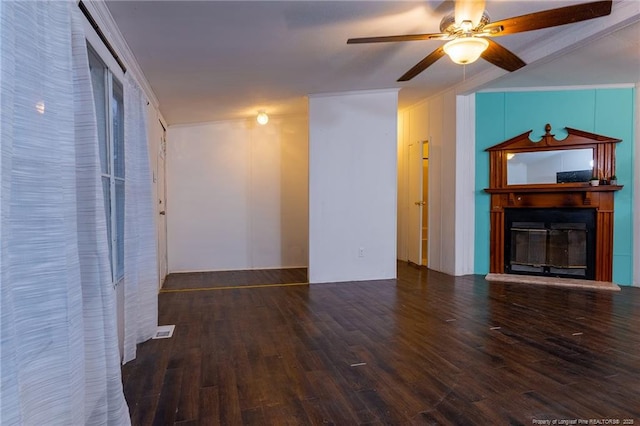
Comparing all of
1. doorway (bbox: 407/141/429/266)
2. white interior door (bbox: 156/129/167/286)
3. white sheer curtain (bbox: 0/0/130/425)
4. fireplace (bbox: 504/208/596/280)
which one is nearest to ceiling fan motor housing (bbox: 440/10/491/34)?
white sheer curtain (bbox: 0/0/130/425)

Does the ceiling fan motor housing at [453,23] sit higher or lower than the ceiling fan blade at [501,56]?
higher

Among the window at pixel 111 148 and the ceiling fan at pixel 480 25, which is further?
the window at pixel 111 148

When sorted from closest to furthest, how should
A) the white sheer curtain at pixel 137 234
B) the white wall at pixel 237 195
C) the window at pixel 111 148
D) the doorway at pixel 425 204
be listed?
1. the window at pixel 111 148
2. the white sheer curtain at pixel 137 234
3. the white wall at pixel 237 195
4. the doorway at pixel 425 204

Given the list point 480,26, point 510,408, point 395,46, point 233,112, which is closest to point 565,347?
point 510,408

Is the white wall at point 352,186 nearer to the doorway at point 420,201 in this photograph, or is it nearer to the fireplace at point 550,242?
the doorway at point 420,201

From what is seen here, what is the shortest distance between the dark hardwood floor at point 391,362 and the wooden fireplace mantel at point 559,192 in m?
1.06

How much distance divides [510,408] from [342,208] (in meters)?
3.37

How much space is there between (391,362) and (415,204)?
4.18 meters

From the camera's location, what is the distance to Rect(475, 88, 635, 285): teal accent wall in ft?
16.1

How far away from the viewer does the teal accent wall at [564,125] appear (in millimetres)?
4895

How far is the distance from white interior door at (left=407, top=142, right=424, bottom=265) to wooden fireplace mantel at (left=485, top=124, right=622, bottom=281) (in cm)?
118

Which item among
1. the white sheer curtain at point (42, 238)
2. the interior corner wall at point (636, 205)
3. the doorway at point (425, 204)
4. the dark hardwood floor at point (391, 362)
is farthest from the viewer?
the doorway at point (425, 204)

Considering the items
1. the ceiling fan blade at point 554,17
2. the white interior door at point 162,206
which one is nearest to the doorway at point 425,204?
the ceiling fan blade at point 554,17

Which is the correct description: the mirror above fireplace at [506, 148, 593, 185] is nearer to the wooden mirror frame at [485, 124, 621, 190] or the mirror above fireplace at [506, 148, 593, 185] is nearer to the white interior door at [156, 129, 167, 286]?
the wooden mirror frame at [485, 124, 621, 190]
